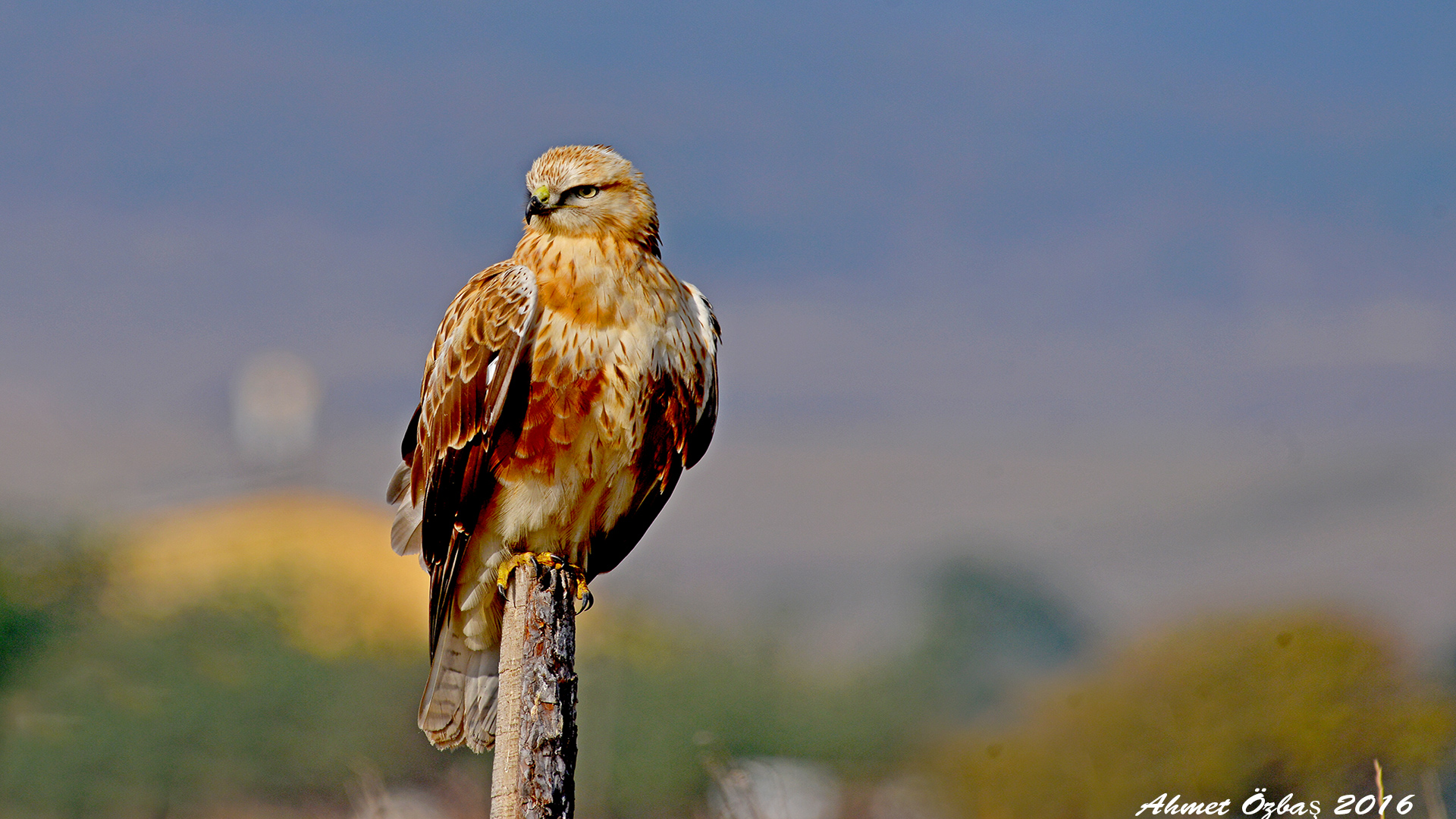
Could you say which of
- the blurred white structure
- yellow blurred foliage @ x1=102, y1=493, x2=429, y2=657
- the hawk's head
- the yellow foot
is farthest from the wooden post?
yellow blurred foliage @ x1=102, y1=493, x2=429, y2=657

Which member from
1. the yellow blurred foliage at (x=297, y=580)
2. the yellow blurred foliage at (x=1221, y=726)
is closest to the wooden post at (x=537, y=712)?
the yellow blurred foliage at (x=1221, y=726)

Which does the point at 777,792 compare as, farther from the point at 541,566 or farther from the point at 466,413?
the point at 466,413

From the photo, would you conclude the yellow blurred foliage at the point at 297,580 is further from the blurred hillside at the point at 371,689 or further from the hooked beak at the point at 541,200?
the hooked beak at the point at 541,200

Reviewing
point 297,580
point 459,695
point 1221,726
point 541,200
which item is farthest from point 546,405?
point 297,580

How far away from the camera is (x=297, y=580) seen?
16312 millimetres

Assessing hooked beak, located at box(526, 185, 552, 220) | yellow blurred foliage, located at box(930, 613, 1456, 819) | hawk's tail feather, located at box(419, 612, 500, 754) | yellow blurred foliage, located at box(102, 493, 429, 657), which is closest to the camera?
hawk's tail feather, located at box(419, 612, 500, 754)

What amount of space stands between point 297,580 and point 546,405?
43.1 feet

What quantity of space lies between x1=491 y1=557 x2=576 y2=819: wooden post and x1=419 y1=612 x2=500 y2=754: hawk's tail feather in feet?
2.37

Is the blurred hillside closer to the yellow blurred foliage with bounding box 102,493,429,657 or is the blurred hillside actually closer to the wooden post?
the yellow blurred foliage with bounding box 102,493,429,657

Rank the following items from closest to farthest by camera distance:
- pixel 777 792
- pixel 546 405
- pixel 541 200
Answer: pixel 546 405 < pixel 541 200 < pixel 777 792

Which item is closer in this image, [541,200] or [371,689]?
[541,200]

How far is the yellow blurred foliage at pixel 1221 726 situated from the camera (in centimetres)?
973

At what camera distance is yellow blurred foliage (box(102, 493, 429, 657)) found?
1645cm

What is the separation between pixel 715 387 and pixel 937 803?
6525mm
